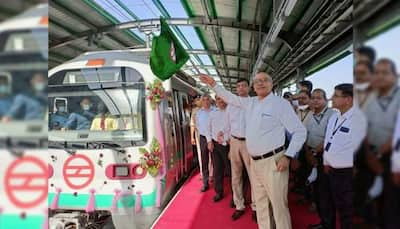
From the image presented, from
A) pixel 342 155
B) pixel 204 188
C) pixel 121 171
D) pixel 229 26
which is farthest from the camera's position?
pixel 229 26

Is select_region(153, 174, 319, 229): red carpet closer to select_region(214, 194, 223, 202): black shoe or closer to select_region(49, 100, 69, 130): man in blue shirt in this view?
select_region(214, 194, 223, 202): black shoe

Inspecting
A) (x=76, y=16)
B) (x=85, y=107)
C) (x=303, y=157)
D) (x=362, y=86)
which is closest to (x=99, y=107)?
(x=85, y=107)

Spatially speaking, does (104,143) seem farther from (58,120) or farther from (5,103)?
(5,103)

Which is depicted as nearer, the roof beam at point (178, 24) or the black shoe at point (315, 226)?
the black shoe at point (315, 226)

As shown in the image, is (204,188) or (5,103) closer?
(5,103)

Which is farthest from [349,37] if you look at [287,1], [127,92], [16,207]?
[16,207]

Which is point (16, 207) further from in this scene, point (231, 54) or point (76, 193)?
point (231, 54)

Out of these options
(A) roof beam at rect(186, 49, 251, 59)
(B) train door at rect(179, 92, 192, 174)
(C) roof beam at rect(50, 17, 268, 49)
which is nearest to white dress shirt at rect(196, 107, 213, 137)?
(B) train door at rect(179, 92, 192, 174)

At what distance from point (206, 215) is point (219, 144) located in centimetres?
103

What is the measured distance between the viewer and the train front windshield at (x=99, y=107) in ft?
14.1

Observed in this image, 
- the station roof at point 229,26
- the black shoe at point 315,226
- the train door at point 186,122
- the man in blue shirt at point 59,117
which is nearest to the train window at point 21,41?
the black shoe at point 315,226

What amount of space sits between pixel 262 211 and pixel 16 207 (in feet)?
8.32

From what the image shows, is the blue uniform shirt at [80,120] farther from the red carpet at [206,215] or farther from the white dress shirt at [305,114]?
the white dress shirt at [305,114]

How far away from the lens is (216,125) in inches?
198
